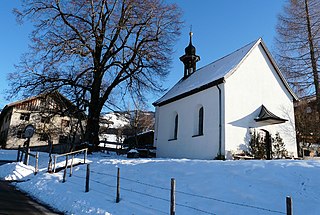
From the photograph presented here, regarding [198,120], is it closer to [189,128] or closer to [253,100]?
[189,128]

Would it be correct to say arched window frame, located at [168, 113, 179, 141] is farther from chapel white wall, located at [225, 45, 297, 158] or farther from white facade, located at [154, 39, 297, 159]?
chapel white wall, located at [225, 45, 297, 158]

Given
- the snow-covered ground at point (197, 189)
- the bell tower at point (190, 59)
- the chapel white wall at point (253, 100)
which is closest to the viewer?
the snow-covered ground at point (197, 189)

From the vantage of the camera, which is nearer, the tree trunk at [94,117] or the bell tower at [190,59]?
the tree trunk at [94,117]

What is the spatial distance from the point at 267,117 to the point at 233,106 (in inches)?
80.0

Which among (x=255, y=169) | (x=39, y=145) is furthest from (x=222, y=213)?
(x=39, y=145)

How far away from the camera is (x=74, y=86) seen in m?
21.2

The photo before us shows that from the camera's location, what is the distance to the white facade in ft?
51.8

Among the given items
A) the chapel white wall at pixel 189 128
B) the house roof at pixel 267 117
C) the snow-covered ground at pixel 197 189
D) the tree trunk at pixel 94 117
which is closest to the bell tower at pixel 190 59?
the chapel white wall at pixel 189 128

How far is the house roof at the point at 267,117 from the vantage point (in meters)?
16.0

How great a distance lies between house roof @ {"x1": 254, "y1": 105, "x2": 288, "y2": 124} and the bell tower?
10.8 m

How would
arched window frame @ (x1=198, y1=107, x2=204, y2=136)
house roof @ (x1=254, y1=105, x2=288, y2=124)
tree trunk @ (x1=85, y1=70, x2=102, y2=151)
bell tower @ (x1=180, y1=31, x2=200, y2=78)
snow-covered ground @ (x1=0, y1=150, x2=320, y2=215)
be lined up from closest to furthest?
1. snow-covered ground @ (x1=0, y1=150, x2=320, y2=215)
2. house roof @ (x1=254, y1=105, x2=288, y2=124)
3. arched window frame @ (x1=198, y1=107, x2=204, y2=136)
4. tree trunk @ (x1=85, y1=70, x2=102, y2=151)
5. bell tower @ (x1=180, y1=31, x2=200, y2=78)

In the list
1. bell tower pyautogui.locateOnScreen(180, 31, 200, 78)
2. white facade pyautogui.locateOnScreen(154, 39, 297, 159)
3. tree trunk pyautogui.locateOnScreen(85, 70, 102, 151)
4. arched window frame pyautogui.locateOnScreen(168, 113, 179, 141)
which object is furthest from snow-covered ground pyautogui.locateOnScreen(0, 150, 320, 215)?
bell tower pyautogui.locateOnScreen(180, 31, 200, 78)

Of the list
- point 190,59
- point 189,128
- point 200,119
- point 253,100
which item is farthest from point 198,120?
point 190,59

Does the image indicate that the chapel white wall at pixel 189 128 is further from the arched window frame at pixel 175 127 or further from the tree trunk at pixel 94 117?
the tree trunk at pixel 94 117
